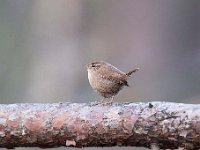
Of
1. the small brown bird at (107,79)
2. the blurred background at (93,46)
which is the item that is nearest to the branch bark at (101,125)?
the small brown bird at (107,79)

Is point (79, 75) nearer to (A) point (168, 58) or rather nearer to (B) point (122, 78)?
(A) point (168, 58)

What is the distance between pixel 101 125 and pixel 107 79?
64cm

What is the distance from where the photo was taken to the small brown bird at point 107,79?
477 centimetres

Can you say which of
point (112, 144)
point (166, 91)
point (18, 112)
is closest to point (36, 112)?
point (18, 112)

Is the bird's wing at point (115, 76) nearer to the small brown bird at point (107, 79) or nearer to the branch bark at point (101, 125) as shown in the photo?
the small brown bird at point (107, 79)

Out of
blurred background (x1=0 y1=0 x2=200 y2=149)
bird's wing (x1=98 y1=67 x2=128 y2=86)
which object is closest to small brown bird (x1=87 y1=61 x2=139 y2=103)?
bird's wing (x1=98 y1=67 x2=128 y2=86)

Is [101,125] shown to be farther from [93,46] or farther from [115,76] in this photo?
[93,46]

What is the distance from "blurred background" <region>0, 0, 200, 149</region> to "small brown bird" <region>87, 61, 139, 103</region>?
24.3ft

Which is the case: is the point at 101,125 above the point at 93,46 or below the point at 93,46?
below

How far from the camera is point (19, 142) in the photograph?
432 centimetres

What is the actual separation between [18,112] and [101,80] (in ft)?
2.13

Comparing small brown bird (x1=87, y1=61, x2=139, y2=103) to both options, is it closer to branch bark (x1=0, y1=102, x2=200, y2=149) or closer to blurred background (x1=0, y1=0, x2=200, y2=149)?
branch bark (x1=0, y1=102, x2=200, y2=149)

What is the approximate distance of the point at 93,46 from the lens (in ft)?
46.9

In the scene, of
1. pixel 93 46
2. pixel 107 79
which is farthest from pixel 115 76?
pixel 93 46
